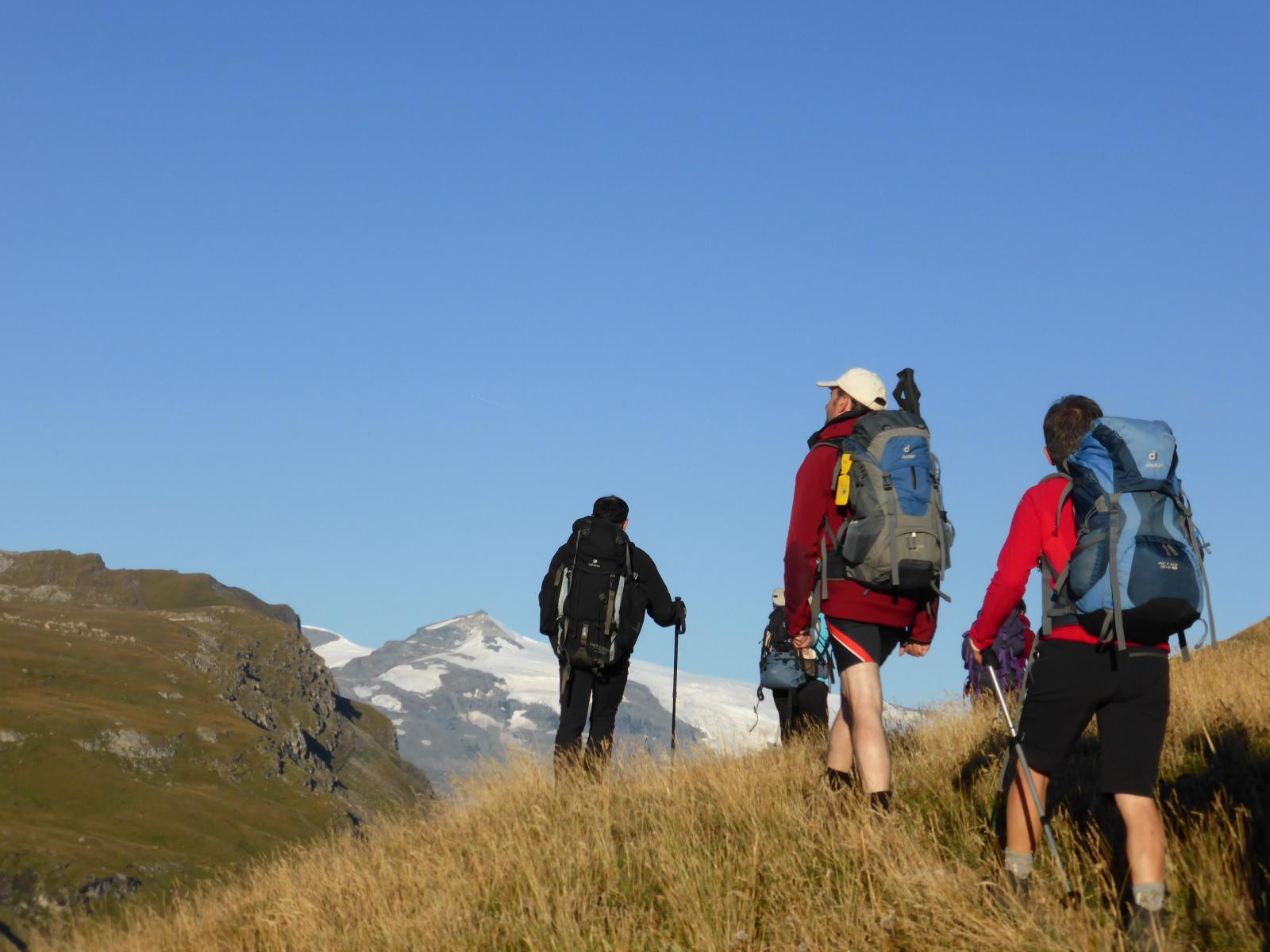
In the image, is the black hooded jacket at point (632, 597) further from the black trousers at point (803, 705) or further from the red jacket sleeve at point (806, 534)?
the red jacket sleeve at point (806, 534)

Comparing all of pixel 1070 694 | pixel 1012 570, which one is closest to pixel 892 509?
pixel 1012 570

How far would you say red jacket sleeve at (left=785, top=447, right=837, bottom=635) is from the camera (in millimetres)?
6793

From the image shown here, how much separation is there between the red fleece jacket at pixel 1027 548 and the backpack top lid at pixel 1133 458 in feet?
0.83

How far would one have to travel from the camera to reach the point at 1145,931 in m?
5.09

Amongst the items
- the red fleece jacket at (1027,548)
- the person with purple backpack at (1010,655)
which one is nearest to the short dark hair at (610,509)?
the person with purple backpack at (1010,655)

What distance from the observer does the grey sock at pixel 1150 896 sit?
5.21 m

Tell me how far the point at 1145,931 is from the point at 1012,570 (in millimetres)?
1524

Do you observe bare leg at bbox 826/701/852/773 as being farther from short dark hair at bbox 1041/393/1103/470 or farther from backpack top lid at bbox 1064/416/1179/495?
backpack top lid at bbox 1064/416/1179/495

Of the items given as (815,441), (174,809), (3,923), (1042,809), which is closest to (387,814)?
(815,441)

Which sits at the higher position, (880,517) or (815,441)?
(815,441)

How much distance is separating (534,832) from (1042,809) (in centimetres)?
362

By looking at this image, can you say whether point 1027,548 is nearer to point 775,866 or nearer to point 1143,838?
point 1143,838

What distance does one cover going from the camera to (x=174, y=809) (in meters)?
196

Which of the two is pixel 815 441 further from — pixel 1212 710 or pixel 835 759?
pixel 1212 710
